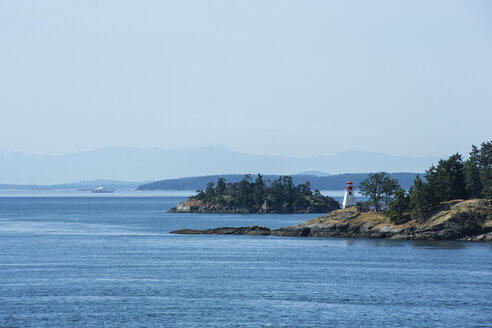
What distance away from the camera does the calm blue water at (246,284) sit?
56.9 m

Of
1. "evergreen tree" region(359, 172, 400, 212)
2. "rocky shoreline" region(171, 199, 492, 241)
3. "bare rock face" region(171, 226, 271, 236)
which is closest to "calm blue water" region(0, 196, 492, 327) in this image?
"rocky shoreline" region(171, 199, 492, 241)

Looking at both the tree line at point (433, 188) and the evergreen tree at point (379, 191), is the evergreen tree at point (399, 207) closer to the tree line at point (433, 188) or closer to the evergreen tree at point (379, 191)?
the tree line at point (433, 188)

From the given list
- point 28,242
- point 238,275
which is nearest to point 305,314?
point 238,275

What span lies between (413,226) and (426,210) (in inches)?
146

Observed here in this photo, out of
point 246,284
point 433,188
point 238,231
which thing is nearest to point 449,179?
point 433,188

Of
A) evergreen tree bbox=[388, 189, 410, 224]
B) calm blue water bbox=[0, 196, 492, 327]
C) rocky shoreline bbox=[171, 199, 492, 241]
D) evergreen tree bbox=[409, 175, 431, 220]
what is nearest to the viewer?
calm blue water bbox=[0, 196, 492, 327]

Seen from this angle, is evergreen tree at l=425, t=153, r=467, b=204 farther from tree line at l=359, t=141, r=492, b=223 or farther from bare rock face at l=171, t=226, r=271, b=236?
bare rock face at l=171, t=226, r=271, b=236

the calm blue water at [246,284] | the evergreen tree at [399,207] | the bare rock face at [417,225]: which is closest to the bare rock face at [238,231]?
the bare rock face at [417,225]

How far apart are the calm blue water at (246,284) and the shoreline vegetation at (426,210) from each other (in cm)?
520

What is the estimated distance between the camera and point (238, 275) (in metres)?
79.9

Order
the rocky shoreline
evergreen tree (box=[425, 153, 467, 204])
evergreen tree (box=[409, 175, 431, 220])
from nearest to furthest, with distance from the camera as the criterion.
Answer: the rocky shoreline, evergreen tree (box=[409, 175, 431, 220]), evergreen tree (box=[425, 153, 467, 204])

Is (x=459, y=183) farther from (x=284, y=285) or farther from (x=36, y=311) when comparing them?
(x=36, y=311)

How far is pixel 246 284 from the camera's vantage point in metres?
73.5

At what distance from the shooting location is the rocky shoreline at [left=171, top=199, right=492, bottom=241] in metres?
113
